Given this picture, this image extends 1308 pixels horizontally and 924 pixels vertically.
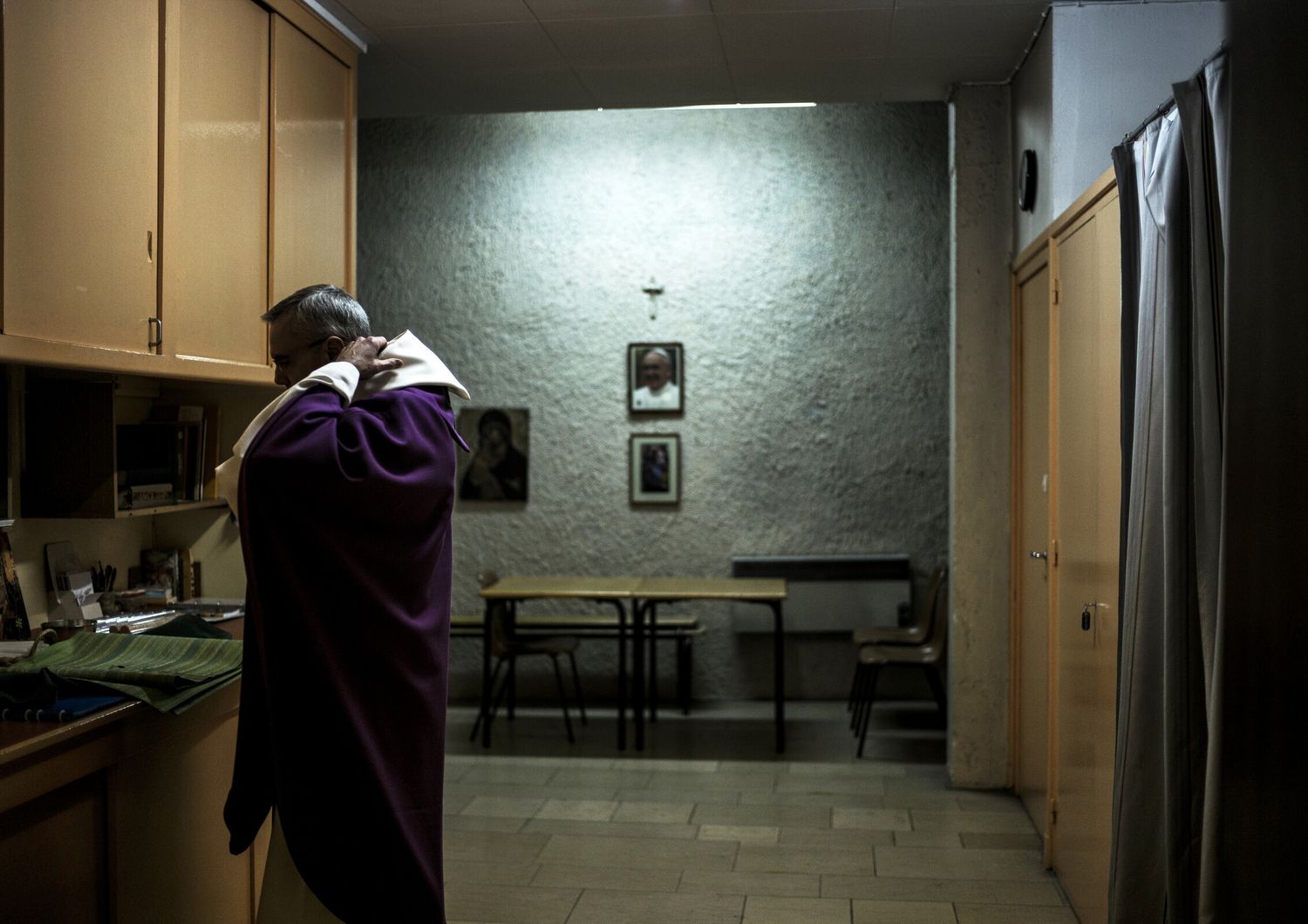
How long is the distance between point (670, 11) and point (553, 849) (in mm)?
3020

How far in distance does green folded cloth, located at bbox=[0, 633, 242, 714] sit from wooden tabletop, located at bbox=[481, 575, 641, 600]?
306cm

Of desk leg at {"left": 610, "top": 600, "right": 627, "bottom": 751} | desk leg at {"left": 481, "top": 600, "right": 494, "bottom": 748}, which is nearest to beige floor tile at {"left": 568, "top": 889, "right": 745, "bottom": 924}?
desk leg at {"left": 610, "top": 600, "right": 627, "bottom": 751}

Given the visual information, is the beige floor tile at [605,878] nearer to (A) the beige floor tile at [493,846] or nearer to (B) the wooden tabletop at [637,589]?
(A) the beige floor tile at [493,846]

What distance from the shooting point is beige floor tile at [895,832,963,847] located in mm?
4332

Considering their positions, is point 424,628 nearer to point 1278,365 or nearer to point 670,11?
point 1278,365

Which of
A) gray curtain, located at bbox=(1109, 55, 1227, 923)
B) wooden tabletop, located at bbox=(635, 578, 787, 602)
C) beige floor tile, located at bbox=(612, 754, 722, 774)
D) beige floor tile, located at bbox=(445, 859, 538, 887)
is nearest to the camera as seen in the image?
gray curtain, located at bbox=(1109, 55, 1227, 923)

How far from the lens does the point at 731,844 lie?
4.37 metres

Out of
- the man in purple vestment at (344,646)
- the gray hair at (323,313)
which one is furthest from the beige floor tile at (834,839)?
the gray hair at (323,313)

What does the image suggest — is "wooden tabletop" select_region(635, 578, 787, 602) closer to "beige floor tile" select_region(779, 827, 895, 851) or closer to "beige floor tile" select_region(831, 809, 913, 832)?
"beige floor tile" select_region(831, 809, 913, 832)

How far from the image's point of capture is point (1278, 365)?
2.00 m

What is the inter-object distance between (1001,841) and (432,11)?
3605 millimetres

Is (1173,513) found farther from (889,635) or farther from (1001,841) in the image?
(889,635)

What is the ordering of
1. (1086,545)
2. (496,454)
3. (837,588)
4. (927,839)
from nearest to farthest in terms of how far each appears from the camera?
(1086,545) < (927,839) < (837,588) < (496,454)

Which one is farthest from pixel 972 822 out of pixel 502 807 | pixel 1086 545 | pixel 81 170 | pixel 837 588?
pixel 81 170
